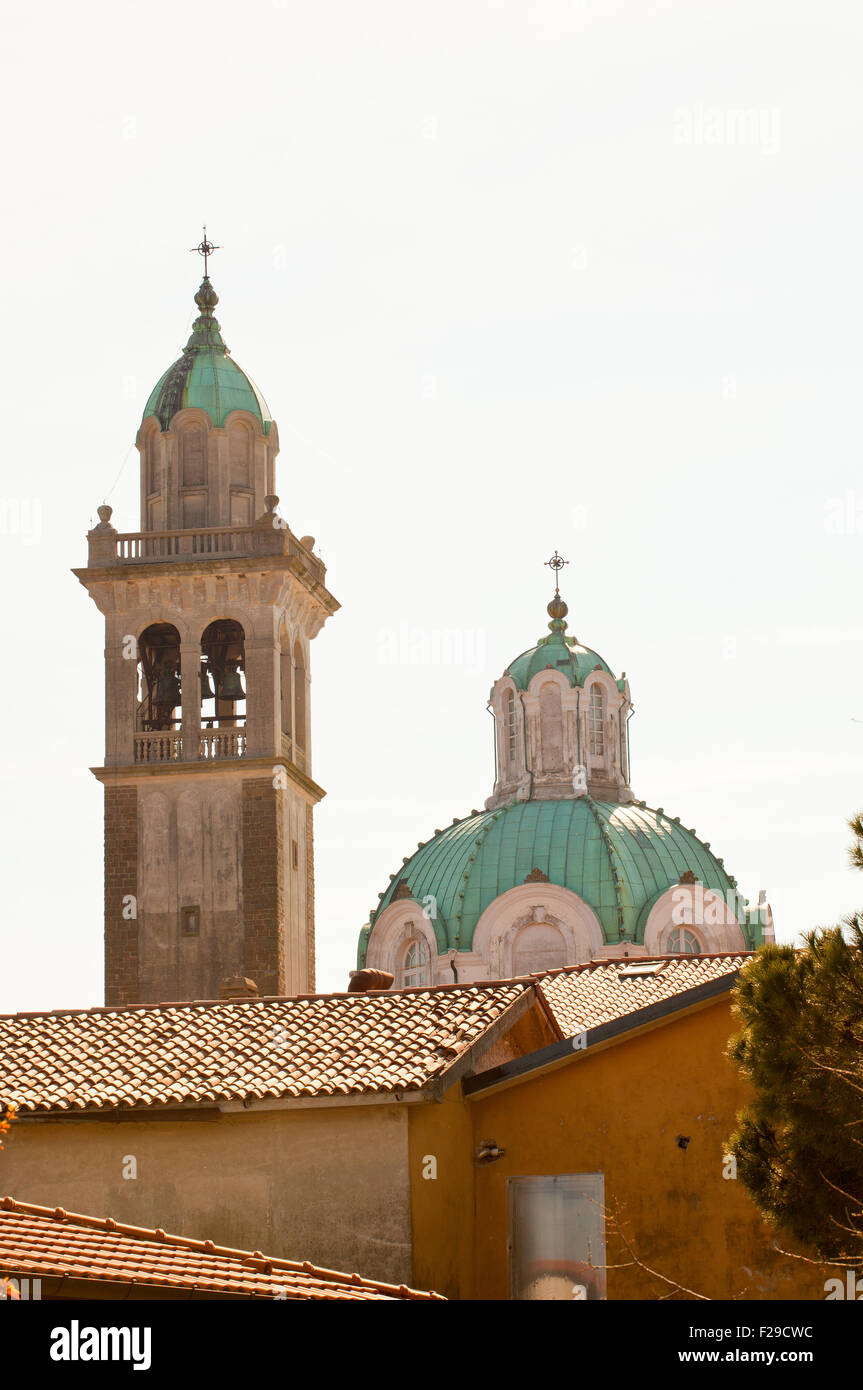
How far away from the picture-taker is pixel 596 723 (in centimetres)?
6550

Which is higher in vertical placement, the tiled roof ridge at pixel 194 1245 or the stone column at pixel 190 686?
the stone column at pixel 190 686

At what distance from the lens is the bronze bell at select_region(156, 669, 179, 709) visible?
5353 cm

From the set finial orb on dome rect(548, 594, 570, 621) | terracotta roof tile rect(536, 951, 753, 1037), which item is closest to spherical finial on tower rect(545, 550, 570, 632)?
finial orb on dome rect(548, 594, 570, 621)

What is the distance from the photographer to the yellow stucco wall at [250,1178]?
25062mm

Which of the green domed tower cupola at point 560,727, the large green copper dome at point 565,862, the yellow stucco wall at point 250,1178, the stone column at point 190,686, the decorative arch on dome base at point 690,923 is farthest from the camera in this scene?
the green domed tower cupola at point 560,727

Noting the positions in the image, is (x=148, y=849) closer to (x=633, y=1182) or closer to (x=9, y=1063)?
(x=9, y=1063)

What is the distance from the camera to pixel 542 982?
33812mm

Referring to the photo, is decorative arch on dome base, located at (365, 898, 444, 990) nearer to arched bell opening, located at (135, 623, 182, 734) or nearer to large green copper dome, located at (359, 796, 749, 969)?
large green copper dome, located at (359, 796, 749, 969)

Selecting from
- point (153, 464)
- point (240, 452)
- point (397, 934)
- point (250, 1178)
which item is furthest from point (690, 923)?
point (250, 1178)

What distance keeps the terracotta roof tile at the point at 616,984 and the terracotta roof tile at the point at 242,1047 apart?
3.12m

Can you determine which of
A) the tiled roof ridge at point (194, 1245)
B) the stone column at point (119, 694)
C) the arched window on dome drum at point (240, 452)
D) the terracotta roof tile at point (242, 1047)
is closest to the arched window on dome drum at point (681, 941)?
the stone column at point (119, 694)

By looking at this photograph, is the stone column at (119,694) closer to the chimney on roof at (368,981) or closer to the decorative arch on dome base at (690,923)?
the decorative arch on dome base at (690,923)
